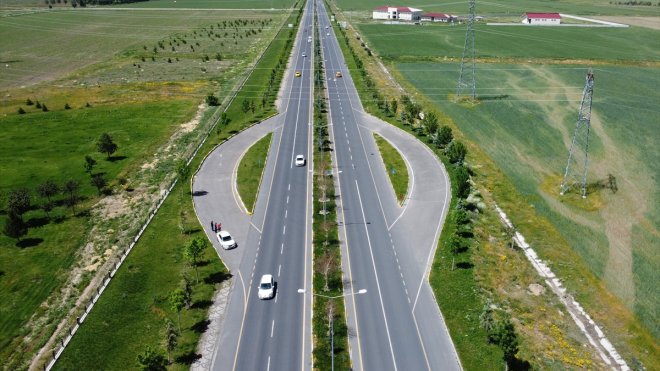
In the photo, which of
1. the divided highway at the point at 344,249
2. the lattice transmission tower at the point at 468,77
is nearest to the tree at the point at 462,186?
the divided highway at the point at 344,249

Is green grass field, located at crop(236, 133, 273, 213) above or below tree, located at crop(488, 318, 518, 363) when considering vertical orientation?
above

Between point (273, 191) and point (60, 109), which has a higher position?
point (60, 109)

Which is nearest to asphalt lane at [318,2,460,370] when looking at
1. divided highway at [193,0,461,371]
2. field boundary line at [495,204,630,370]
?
divided highway at [193,0,461,371]

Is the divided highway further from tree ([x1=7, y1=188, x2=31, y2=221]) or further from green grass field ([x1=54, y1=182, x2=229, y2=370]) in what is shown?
tree ([x1=7, y1=188, x2=31, y2=221])

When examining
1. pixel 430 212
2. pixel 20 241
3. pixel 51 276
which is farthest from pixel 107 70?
pixel 430 212

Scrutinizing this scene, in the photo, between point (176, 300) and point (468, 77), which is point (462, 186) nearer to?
point (176, 300)

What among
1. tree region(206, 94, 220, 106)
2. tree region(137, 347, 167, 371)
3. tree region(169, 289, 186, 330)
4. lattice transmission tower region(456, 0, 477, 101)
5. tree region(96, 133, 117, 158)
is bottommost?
tree region(137, 347, 167, 371)

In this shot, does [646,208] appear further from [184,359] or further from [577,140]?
[184,359]
